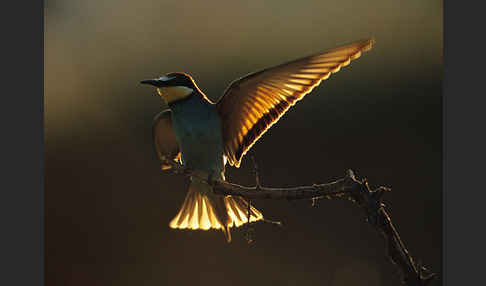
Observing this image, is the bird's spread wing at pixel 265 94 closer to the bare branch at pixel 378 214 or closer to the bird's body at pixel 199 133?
the bird's body at pixel 199 133

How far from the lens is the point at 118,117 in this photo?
2455 millimetres

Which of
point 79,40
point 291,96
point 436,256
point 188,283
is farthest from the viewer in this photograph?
point 79,40

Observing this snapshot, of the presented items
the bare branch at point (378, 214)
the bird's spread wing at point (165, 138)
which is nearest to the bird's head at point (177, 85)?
the bird's spread wing at point (165, 138)

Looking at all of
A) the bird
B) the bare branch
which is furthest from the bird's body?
the bare branch

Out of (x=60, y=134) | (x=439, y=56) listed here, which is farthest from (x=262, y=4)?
(x=60, y=134)

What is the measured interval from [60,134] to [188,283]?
0.87 metres

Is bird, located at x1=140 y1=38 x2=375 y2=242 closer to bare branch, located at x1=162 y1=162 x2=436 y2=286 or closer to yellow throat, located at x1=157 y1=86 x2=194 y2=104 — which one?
yellow throat, located at x1=157 y1=86 x2=194 y2=104

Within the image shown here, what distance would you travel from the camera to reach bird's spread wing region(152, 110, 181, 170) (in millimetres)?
1701

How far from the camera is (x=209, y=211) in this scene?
1697 millimetres

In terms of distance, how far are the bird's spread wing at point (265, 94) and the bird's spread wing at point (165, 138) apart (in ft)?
0.70

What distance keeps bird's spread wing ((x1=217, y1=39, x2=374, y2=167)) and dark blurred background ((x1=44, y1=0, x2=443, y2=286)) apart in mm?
745

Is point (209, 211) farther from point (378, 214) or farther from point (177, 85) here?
point (378, 214)

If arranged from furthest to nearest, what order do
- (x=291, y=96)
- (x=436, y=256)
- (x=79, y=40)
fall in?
(x=79, y=40), (x=436, y=256), (x=291, y=96)

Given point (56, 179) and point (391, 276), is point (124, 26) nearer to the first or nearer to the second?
point (56, 179)
